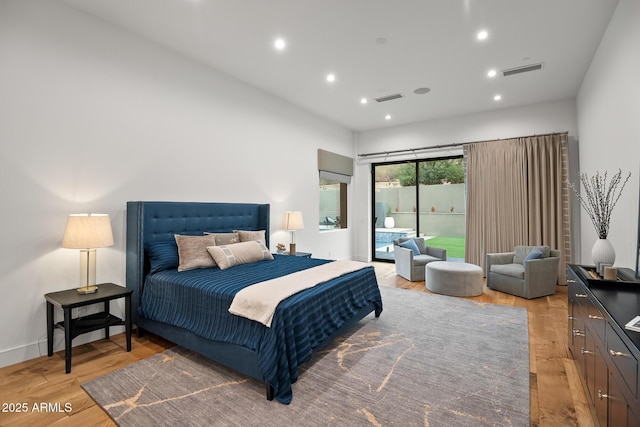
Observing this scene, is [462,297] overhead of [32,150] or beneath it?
beneath

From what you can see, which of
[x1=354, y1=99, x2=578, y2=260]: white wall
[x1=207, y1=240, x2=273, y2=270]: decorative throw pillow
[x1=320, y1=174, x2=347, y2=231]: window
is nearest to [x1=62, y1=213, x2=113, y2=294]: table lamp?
[x1=207, y1=240, x2=273, y2=270]: decorative throw pillow

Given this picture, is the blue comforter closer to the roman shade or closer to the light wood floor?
the light wood floor

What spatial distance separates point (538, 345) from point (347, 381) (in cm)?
199

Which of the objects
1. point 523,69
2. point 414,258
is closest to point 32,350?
point 414,258

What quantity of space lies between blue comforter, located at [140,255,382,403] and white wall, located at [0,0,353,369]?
0.90m

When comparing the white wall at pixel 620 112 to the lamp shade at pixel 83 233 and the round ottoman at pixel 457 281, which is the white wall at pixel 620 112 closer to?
the round ottoman at pixel 457 281

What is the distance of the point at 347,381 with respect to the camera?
2312mm

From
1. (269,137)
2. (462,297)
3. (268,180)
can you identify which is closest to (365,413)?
(462,297)

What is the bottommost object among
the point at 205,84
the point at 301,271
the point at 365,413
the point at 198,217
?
the point at 365,413

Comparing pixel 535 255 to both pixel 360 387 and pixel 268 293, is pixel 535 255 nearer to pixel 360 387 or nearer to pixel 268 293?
pixel 360 387

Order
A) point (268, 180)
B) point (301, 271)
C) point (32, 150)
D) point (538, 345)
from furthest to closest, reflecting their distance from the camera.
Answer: point (268, 180), point (301, 271), point (538, 345), point (32, 150)

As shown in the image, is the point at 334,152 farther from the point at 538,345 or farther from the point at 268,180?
the point at 538,345

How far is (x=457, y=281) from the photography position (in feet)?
15.0

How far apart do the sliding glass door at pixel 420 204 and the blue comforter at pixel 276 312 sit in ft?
12.4
